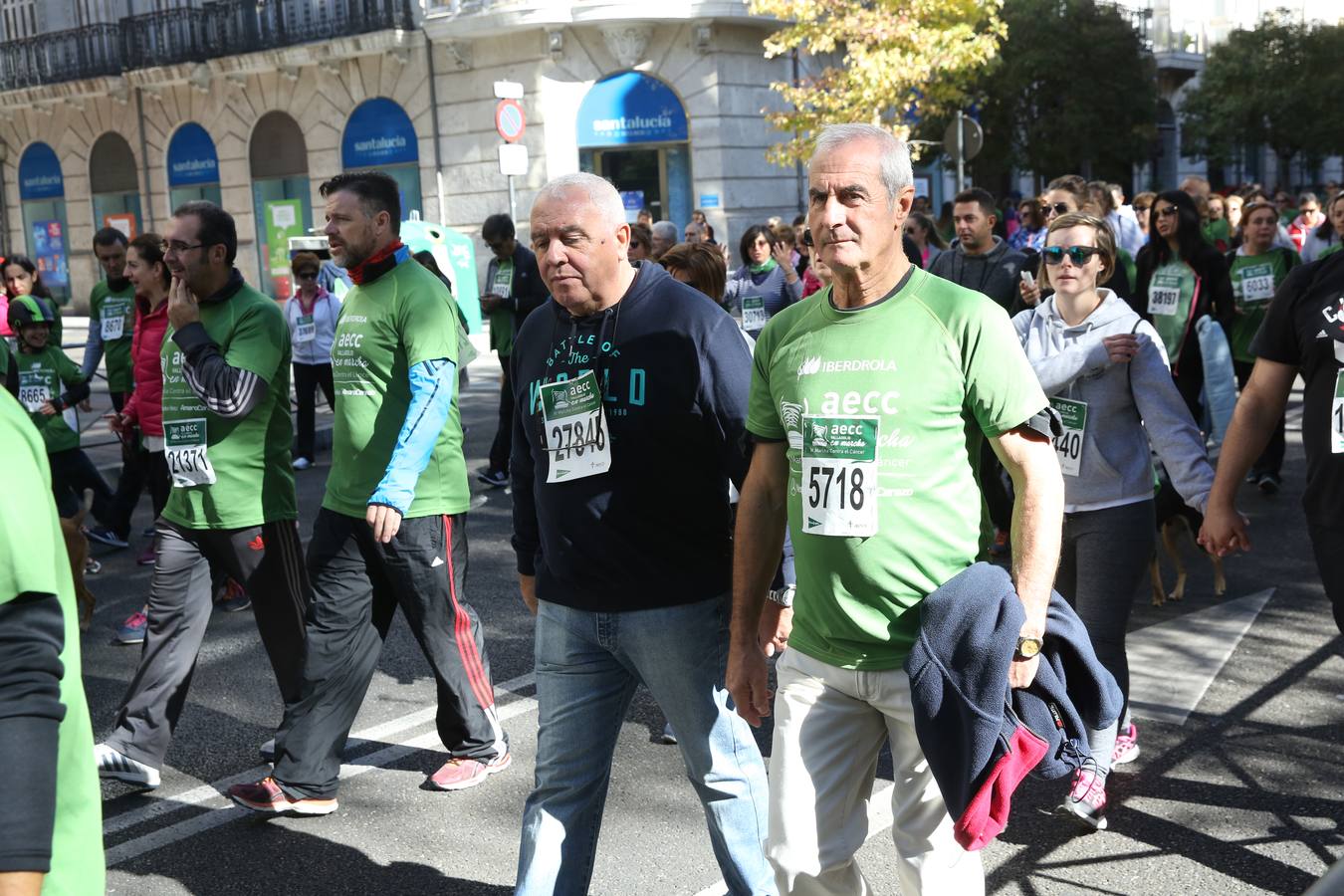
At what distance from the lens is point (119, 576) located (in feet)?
27.9

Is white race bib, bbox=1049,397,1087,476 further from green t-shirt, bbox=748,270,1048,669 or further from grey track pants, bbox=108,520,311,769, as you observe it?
grey track pants, bbox=108,520,311,769

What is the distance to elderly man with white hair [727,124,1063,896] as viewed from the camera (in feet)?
9.44

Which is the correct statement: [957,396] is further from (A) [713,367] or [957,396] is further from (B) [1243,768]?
(B) [1243,768]

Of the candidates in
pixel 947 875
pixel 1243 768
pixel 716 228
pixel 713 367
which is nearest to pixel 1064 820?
pixel 1243 768

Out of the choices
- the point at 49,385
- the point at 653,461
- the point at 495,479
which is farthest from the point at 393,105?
the point at 653,461

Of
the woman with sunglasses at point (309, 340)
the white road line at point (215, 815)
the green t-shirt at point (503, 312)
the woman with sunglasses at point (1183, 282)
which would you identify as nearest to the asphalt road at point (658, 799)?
the white road line at point (215, 815)

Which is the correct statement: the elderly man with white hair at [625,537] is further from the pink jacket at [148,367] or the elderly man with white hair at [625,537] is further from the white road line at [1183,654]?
the pink jacket at [148,367]

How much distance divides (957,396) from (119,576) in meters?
6.85

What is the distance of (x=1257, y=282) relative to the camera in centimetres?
988

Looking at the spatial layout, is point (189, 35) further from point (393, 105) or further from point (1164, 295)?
point (1164, 295)

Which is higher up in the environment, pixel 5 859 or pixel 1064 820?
pixel 5 859

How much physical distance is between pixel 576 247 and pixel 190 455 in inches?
87.9

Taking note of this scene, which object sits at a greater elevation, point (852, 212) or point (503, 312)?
point (852, 212)

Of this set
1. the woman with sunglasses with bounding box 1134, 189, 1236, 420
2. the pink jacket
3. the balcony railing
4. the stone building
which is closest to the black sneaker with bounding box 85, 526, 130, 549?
the pink jacket
